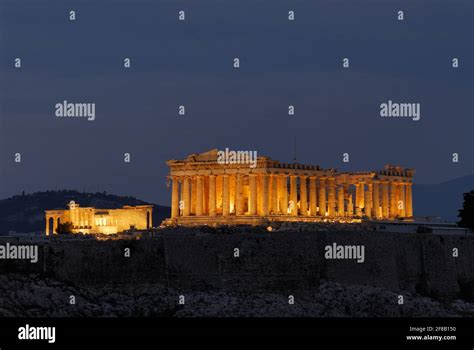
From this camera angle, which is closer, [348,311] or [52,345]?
[52,345]

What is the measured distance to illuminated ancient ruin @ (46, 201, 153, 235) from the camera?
143750 mm

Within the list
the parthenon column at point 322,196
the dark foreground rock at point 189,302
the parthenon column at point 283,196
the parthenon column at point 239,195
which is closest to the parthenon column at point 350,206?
the parthenon column at point 322,196

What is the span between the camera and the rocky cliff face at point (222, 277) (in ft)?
365

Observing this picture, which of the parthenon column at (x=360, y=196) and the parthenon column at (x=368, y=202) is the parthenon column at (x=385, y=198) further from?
the parthenon column at (x=360, y=196)

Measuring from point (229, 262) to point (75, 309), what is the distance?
1163cm

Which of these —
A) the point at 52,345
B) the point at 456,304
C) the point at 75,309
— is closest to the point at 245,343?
the point at 52,345

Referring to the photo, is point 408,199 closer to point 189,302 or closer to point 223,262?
point 223,262

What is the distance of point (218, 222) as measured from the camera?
5438 inches

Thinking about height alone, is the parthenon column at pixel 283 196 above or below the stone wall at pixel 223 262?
above

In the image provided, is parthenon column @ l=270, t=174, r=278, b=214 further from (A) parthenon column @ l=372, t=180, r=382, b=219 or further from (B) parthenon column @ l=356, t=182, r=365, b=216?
(A) parthenon column @ l=372, t=180, r=382, b=219

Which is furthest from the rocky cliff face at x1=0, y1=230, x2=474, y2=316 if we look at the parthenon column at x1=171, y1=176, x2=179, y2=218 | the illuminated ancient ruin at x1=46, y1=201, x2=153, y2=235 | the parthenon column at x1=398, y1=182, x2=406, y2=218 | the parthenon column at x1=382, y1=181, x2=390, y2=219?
the parthenon column at x1=398, y1=182, x2=406, y2=218

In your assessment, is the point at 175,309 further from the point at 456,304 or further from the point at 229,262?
the point at 456,304

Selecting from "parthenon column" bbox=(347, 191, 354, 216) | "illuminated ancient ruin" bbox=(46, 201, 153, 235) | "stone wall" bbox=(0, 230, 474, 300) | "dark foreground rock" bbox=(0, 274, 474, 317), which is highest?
"parthenon column" bbox=(347, 191, 354, 216)

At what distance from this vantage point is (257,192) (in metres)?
139
